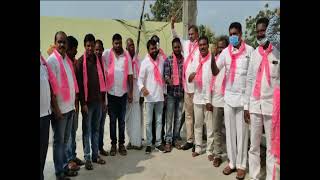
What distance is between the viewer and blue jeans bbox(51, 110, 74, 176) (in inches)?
185

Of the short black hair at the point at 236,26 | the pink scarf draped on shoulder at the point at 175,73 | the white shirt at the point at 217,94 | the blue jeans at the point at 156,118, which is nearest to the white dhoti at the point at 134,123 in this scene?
the blue jeans at the point at 156,118

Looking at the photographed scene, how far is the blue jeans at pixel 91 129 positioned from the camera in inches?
215

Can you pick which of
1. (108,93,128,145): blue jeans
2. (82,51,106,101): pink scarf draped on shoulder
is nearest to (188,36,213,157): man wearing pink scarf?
(108,93,128,145): blue jeans

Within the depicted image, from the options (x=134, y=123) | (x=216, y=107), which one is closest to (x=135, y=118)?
(x=134, y=123)

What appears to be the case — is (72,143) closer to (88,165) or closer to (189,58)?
(88,165)

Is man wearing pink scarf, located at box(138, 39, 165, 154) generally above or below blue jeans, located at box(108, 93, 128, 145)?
above

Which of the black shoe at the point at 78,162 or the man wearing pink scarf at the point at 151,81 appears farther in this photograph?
the man wearing pink scarf at the point at 151,81

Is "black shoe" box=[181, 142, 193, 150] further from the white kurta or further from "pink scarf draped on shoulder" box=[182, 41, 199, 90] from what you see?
"pink scarf draped on shoulder" box=[182, 41, 199, 90]

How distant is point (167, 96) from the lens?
6492 millimetres

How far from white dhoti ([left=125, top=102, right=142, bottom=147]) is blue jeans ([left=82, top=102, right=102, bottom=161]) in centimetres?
97

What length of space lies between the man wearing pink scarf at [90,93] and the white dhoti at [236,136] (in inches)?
72.8

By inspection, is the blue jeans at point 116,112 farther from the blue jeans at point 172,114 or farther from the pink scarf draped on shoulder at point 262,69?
the pink scarf draped on shoulder at point 262,69
